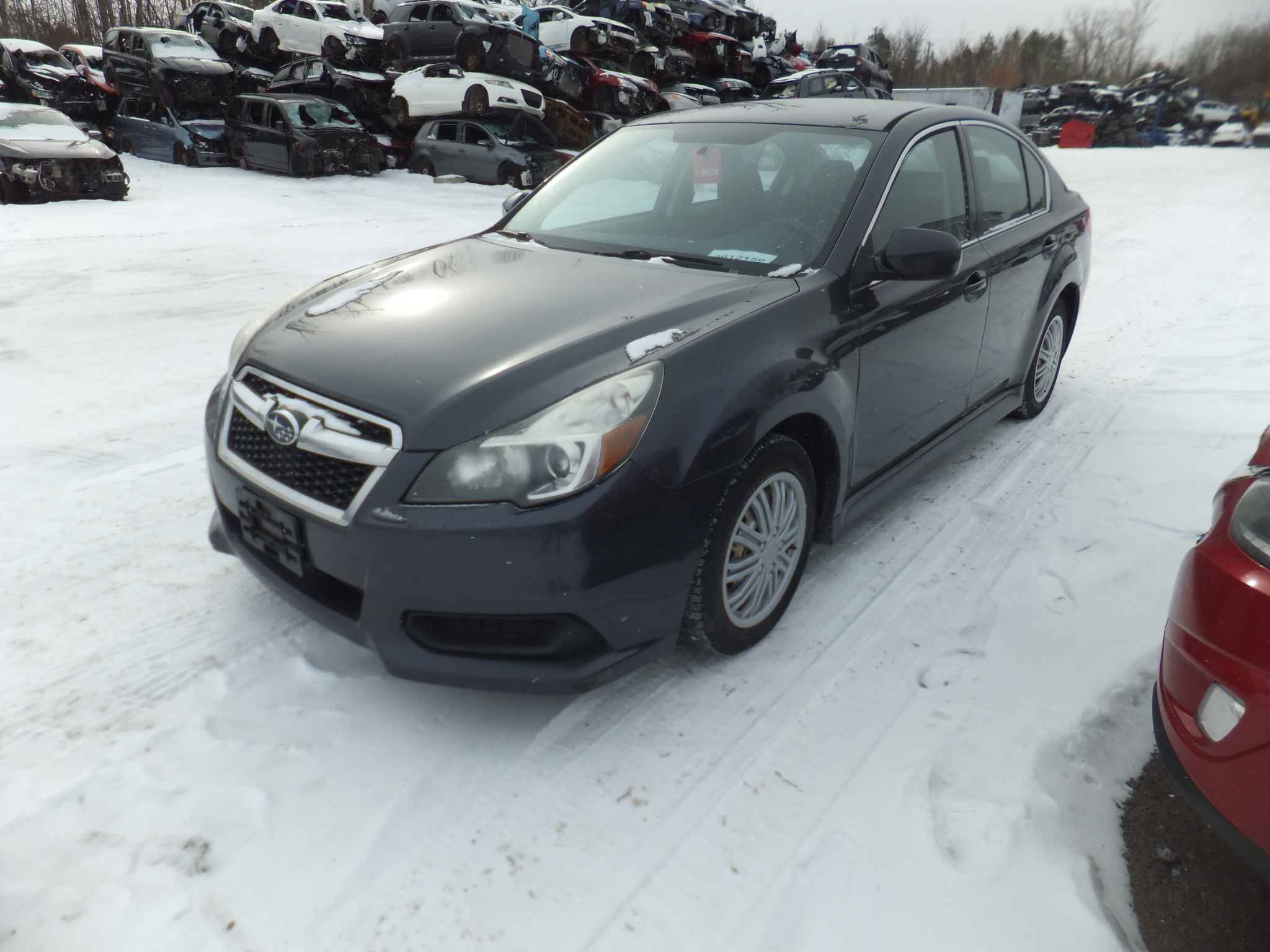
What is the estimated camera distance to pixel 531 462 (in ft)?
7.16

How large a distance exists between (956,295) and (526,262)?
1.72 m

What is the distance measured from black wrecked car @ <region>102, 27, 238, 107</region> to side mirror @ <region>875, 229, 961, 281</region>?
17.6m

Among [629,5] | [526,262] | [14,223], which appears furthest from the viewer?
[629,5]

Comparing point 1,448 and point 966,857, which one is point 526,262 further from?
point 1,448

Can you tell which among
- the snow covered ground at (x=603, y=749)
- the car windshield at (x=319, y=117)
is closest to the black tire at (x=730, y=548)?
the snow covered ground at (x=603, y=749)

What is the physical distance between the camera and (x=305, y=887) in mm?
2008

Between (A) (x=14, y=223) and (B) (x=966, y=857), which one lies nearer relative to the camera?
(B) (x=966, y=857)

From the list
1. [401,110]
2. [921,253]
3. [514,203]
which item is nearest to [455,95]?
[401,110]

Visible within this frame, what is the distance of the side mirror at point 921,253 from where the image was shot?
292 centimetres

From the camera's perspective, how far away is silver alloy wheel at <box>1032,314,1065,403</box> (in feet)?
15.5

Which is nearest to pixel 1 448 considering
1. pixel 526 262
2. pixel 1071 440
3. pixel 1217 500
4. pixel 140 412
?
pixel 140 412

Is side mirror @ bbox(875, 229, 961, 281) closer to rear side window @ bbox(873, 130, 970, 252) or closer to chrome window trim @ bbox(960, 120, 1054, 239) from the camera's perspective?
rear side window @ bbox(873, 130, 970, 252)

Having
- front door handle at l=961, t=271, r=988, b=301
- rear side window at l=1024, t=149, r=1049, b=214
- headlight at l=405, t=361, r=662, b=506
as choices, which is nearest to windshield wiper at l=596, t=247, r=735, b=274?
headlight at l=405, t=361, r=662, b=506

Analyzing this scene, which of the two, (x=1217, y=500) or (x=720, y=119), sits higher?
(x=720, y=119)
